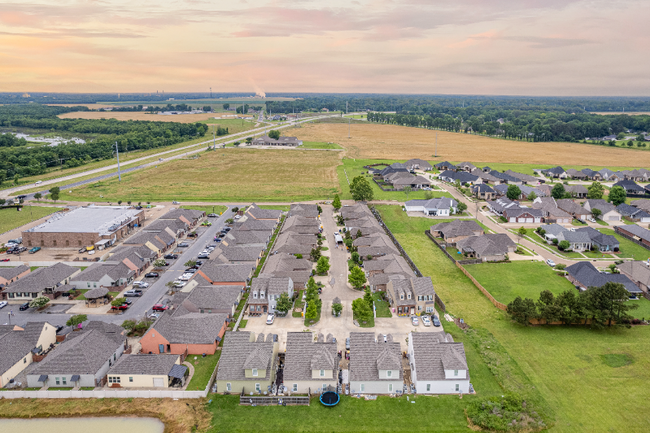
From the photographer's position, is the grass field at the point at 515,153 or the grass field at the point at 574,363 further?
the grass field at the point at 515,153

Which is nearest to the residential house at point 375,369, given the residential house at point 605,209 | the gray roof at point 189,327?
the gray roof at point 189,327

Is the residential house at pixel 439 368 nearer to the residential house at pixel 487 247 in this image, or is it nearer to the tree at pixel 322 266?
the tree at pixel 322 266

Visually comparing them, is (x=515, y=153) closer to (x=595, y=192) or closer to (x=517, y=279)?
(x=595, y=192)

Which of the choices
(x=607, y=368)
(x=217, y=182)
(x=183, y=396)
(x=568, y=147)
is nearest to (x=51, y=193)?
(x=217, y=182)

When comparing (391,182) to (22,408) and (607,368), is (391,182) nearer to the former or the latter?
(607,368)

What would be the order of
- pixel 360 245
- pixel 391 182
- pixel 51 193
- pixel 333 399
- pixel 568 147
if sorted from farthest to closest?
pixel 568 147, pixel 391 182, pixel 51 193, pixel 360 245, pixel 333 399

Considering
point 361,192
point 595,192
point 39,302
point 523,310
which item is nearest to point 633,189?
point 595,192
